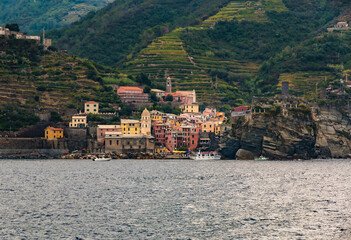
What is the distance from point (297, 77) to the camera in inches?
7283

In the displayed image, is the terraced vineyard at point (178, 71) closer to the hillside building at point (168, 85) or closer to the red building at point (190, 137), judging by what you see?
the hillside building at point (168, 85)

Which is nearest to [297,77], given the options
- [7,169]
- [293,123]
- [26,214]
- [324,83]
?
[324,83]

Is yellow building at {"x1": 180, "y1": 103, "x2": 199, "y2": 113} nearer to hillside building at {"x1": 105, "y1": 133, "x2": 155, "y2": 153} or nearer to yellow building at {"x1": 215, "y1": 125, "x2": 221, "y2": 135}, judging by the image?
yellow building at {"x1": 215, "y1": 125, "x2": 221, "y2": 135}

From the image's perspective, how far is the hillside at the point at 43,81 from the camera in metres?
147

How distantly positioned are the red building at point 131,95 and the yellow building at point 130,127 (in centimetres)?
1988

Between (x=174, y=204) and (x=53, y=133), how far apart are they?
254ft

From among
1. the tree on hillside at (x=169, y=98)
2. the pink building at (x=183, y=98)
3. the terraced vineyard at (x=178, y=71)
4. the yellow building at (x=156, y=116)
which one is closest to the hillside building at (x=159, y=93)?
the pink building at (x=183, y=98)

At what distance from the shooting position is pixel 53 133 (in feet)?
456

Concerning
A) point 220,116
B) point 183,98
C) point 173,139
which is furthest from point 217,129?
point 183,98

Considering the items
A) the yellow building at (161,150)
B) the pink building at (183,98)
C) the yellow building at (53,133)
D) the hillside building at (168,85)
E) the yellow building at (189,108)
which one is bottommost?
the yellow building at (161,150)

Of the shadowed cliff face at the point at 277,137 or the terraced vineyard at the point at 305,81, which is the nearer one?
the shadowed cliff face at the point at 277,137

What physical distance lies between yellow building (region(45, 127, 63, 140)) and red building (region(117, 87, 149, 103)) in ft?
86.6

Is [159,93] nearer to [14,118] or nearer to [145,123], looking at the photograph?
[145,123]

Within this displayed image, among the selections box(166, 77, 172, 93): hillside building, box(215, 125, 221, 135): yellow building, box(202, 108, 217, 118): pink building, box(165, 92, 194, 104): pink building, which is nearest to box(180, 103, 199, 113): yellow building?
box(165, 92, 194, 104): pink building
